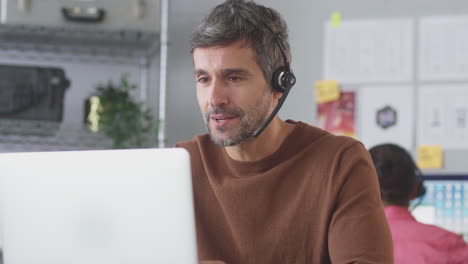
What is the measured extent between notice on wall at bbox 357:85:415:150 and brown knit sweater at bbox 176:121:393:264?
4.47 feet

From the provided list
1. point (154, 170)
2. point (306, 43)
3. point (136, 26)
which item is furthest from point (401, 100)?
point (154, 170)

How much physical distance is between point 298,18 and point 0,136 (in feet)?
4.23

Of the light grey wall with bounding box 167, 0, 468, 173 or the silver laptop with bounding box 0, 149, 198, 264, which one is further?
the light grey wall with bounding box 167, 0, 468, 173

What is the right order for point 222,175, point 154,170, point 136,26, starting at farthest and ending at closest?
point 136,26
point 222,175
point 154,170

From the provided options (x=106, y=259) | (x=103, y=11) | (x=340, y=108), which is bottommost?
(x=106, y=259)

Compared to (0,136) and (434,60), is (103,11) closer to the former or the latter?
(0,136)

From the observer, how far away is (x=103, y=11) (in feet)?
8.80

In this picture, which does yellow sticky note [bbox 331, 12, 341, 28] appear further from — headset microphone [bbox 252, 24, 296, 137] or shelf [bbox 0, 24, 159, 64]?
headset microphone [bbox 252, 24, 296, 137]

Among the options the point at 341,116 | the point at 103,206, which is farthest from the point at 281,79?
the point at 341,116

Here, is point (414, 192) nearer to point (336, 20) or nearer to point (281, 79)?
point (281, 79)

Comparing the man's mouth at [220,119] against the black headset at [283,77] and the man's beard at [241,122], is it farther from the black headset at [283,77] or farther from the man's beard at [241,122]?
the black headset at [283,77]

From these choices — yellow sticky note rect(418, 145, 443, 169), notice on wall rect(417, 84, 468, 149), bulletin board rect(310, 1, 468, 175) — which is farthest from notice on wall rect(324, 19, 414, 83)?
yellow sticky note rect(418, 145, 443, 169)

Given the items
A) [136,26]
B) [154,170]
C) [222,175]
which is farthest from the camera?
[136,26]

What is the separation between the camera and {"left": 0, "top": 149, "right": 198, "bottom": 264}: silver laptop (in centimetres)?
94
